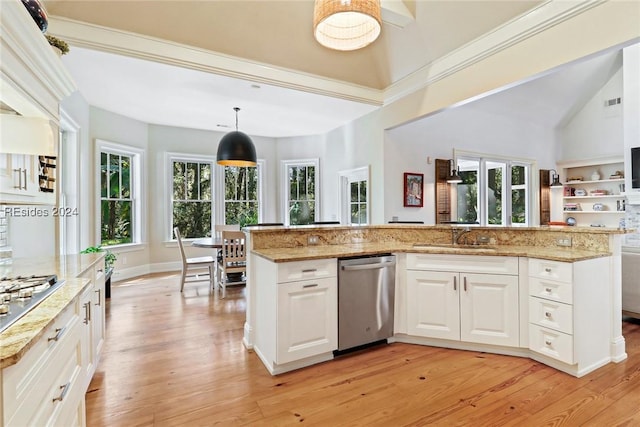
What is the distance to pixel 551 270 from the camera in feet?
7.77

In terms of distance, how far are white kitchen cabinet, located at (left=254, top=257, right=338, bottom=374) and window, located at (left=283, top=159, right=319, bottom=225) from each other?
4.50 meters

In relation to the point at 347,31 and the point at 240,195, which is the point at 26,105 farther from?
the point at 240,195

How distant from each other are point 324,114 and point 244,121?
61.4 inches

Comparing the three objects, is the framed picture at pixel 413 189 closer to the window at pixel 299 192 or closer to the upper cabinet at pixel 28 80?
the window at pixel 299 192

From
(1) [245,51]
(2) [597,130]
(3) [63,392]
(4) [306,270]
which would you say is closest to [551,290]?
(4) [306,270]

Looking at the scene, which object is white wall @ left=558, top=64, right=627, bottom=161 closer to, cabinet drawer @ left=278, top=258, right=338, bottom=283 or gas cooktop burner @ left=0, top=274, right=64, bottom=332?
cabinet drawer @ left=278, top=258, right=338, bottom=283

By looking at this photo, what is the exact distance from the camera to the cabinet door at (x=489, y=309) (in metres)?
2.55

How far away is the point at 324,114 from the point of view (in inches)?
206

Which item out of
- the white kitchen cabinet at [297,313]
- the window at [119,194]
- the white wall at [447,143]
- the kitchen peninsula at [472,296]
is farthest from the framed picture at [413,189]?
the window at [119,194]

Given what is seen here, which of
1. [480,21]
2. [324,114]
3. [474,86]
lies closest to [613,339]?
[474,86]

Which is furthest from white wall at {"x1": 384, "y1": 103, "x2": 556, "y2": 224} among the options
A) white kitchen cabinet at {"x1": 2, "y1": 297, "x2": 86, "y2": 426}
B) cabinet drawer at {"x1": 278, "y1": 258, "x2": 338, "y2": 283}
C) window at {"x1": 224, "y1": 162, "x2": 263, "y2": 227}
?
white kitchen cabinet at {"x1": 2, "y1": 297, "x2": 86, "y2": 426}

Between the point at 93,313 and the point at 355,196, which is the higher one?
the point at 355,196

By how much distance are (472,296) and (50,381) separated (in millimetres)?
2747

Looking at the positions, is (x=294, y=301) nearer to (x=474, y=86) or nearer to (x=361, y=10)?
(x=361, y=10)
